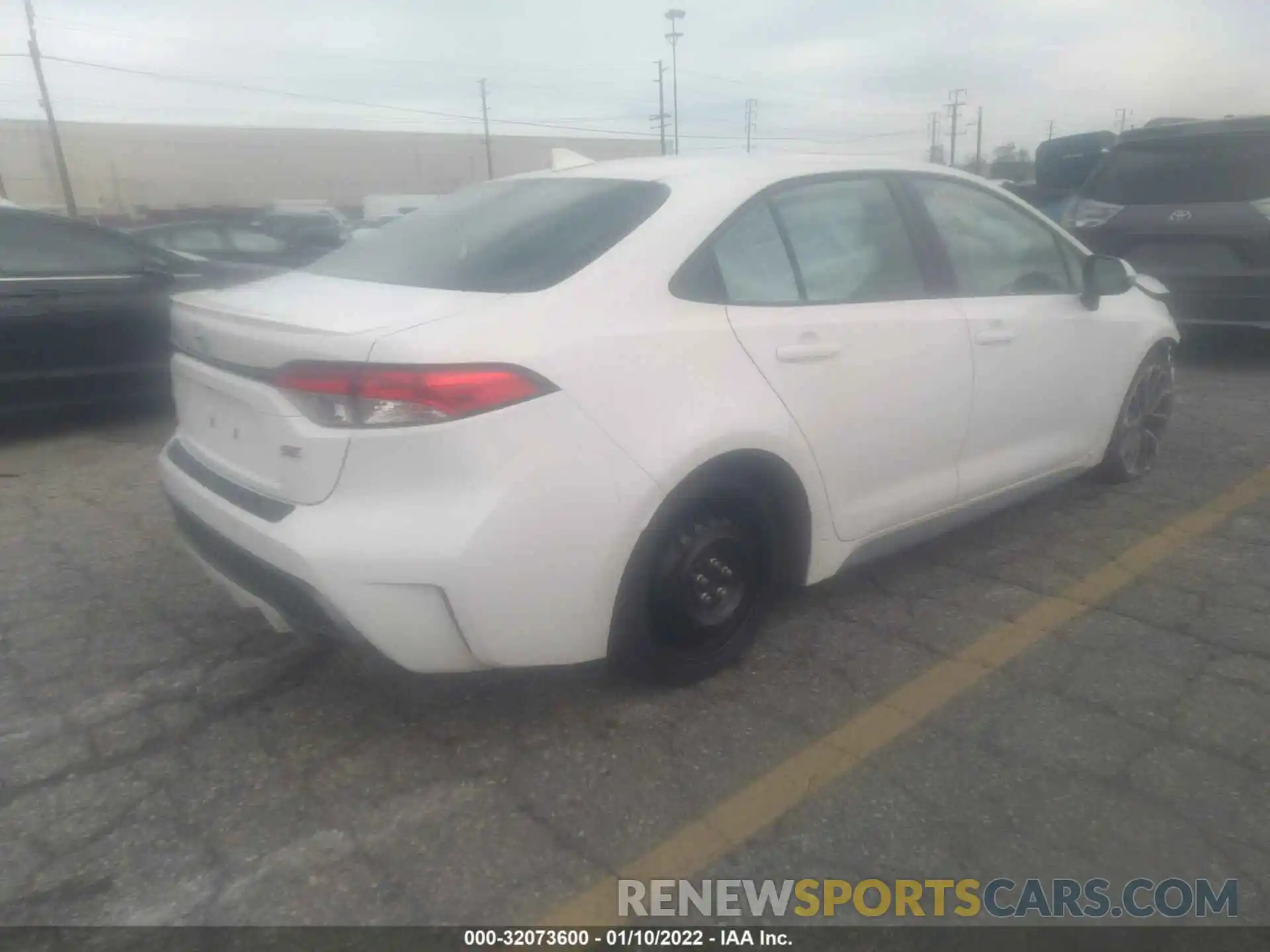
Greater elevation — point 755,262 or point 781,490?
point 755,262

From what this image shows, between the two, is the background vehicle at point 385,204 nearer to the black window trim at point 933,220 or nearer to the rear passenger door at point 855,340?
the black window trim at point 933,220

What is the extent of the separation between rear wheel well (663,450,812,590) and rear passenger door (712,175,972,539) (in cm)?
12

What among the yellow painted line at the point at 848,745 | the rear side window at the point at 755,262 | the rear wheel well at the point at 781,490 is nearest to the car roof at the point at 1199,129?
the yellow painted line at the point at 848,745

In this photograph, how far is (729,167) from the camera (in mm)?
3012

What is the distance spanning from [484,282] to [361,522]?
72 centimetres

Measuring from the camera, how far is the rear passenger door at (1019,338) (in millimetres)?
3475

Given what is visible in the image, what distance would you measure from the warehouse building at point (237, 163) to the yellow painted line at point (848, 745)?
128ft

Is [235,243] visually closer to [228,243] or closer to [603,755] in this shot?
[228,243]

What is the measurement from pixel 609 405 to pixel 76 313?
4.52 meters

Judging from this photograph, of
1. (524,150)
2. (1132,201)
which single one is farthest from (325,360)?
(524,150)

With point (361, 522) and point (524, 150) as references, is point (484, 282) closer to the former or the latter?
point (361, 522)

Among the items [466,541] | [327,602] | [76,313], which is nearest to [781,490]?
[466,541]

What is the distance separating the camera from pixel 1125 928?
206 centimetres

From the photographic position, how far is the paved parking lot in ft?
7.23
